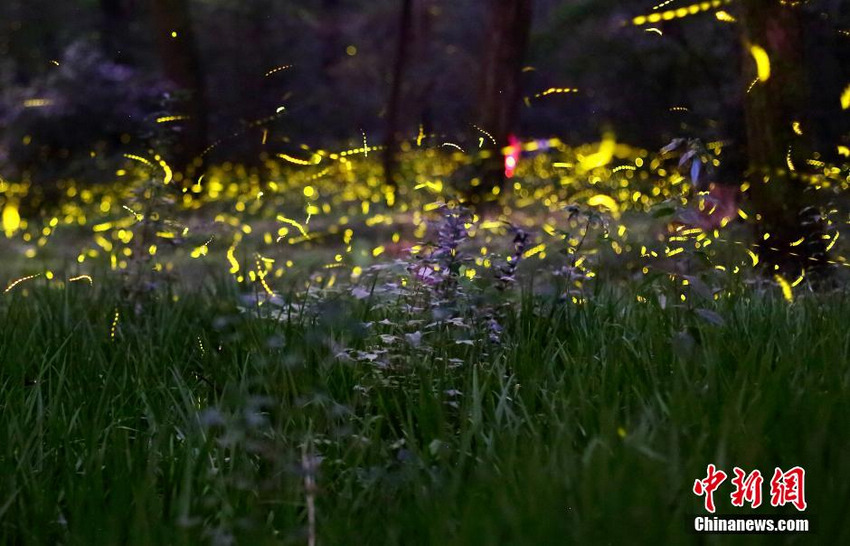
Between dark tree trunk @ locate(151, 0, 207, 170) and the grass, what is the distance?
1153cm

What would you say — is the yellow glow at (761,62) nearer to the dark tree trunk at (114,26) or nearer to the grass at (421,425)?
the grass at (421,425)

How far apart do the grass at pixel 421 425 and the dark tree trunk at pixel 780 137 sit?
141 centimetres

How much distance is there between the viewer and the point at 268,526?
255cm

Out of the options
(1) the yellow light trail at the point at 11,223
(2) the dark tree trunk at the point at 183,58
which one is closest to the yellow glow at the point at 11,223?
(1) the yellow light trail at the point at 11,223

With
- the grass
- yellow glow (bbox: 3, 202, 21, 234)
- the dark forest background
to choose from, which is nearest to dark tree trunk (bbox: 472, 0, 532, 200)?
the dark forest background

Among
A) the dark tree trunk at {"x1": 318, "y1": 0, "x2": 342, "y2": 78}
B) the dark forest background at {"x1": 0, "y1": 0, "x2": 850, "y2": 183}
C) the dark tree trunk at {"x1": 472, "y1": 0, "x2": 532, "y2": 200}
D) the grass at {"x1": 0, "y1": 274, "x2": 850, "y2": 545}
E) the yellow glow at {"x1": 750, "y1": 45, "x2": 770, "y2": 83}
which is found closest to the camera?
the grass at {"x1": 0, "y1": 274, "x2": 850, "y2": 545}

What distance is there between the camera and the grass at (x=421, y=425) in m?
2.36

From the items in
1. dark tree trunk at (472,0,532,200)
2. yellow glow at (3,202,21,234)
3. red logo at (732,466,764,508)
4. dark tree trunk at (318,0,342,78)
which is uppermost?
dark tree trunk at (318,0,342,78)

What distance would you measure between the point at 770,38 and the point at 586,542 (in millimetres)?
4450

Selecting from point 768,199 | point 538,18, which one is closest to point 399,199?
point 768,199

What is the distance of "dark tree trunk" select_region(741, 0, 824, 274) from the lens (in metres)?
5.74

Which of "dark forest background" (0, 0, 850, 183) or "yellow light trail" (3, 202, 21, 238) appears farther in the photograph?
"yellow light trail" (3, 202, 21, 238)


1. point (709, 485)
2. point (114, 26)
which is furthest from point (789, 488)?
point (114, 26)

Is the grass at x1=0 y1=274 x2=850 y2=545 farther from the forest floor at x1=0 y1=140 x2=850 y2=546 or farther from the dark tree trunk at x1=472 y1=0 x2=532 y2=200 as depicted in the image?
the dark tree trunk at x1=472 y1=0 x2=532 y2=200
